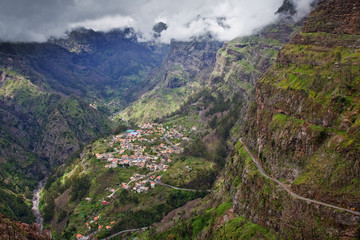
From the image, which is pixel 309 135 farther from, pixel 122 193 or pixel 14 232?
pixel 122 193

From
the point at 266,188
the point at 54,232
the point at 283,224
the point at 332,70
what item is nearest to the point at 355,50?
the point at 332,70

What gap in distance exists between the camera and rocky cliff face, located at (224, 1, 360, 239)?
5831 cm

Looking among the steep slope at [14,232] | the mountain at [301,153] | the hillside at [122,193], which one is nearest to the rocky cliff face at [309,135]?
the mountain at [301,153]

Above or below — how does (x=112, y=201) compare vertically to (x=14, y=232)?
below

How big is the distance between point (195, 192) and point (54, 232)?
8246cm

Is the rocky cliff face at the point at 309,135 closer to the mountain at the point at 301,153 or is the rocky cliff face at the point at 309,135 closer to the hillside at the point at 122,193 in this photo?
the mountain at the point at 301,153

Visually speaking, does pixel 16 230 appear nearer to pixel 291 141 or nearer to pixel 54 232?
pixel 54 232

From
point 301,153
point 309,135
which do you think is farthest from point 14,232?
point 309,135

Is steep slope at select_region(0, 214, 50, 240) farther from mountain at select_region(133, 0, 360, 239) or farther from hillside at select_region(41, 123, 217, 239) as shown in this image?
mountain at select_region(133, 0, 360, 239)

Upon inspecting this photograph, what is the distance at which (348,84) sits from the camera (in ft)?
227

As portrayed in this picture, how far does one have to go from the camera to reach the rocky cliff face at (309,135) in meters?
58.3

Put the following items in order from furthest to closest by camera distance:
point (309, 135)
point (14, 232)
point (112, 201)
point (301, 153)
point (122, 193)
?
point (122, 193) < point (112, 201) < point (14, 232) < point (301, 153) < point (309, 135)

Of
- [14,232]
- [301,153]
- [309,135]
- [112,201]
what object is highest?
[309,135]

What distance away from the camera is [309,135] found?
72375 mm
